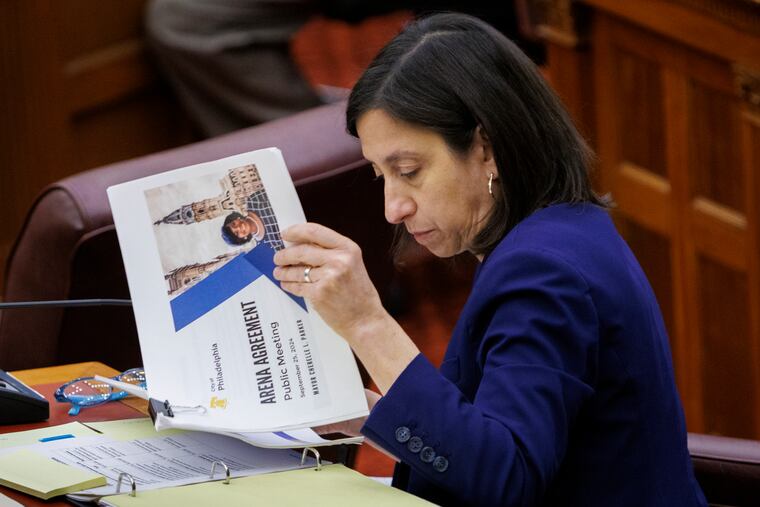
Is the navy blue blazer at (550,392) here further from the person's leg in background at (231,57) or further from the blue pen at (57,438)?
the person's leg in background at (231,57)

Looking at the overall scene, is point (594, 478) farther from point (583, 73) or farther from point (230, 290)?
point (583, 73)

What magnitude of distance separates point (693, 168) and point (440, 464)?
5.04ft

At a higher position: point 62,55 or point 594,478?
point 594,478

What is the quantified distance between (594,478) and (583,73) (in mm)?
1760

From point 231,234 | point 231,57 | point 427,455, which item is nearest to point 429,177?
point 231,234

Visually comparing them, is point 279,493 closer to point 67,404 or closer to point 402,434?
point 402,434

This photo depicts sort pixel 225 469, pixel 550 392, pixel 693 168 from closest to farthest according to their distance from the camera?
pixel 550 392 < pixel 225 469 < pixel 693 168

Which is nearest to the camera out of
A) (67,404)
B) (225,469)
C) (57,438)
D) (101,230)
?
(225,469)

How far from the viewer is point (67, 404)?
153 centimetres

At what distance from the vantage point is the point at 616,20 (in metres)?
2.79

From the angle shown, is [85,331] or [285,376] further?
[85,331]

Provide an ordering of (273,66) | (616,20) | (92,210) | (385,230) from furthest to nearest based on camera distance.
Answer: (273,66)
(616,20)
(385,230)
(92,210)

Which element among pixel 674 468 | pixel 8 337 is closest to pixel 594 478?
pixel 674 468

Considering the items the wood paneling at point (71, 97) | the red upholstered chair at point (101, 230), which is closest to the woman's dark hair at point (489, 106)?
the red upholstered chair at point (101, 230)
